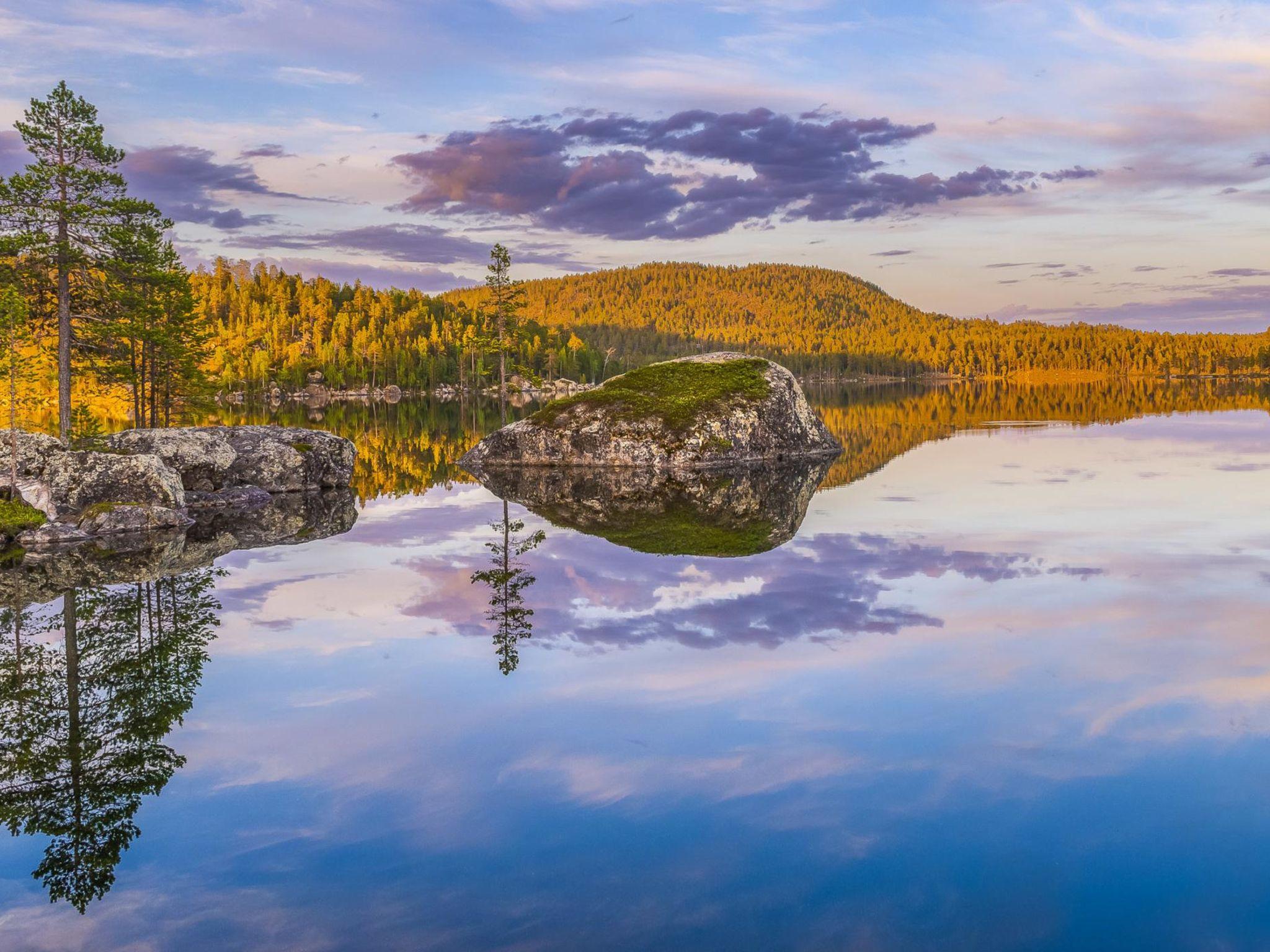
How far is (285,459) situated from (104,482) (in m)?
8.17

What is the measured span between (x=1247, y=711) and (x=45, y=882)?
33.9ft

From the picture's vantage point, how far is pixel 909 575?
1555 centimetres

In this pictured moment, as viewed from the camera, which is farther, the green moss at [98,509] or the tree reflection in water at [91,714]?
the green moss at [98,509]

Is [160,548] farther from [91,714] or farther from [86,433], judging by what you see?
[86,433]

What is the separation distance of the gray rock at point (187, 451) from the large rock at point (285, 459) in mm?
493

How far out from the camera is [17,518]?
2047 cm

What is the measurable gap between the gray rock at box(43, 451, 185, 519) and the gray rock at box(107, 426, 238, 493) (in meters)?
3.90

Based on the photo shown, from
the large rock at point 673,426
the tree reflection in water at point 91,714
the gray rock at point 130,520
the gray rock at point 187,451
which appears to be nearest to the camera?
the tree reflection in water at point 91,714

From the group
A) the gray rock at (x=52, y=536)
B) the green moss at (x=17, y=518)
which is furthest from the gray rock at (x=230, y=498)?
the gray rock at (x=52, y=536)

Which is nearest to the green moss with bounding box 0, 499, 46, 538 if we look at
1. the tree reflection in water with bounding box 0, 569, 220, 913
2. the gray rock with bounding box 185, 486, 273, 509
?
the gray rock with bounding box 185, 486, 273, 509

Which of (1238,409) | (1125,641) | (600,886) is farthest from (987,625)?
(1238,409)

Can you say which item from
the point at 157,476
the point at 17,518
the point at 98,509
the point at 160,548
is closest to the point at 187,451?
the point at 157,476

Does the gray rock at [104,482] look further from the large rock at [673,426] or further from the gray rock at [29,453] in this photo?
the large rock at [673,426]

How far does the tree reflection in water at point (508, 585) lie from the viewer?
39.3 ft
